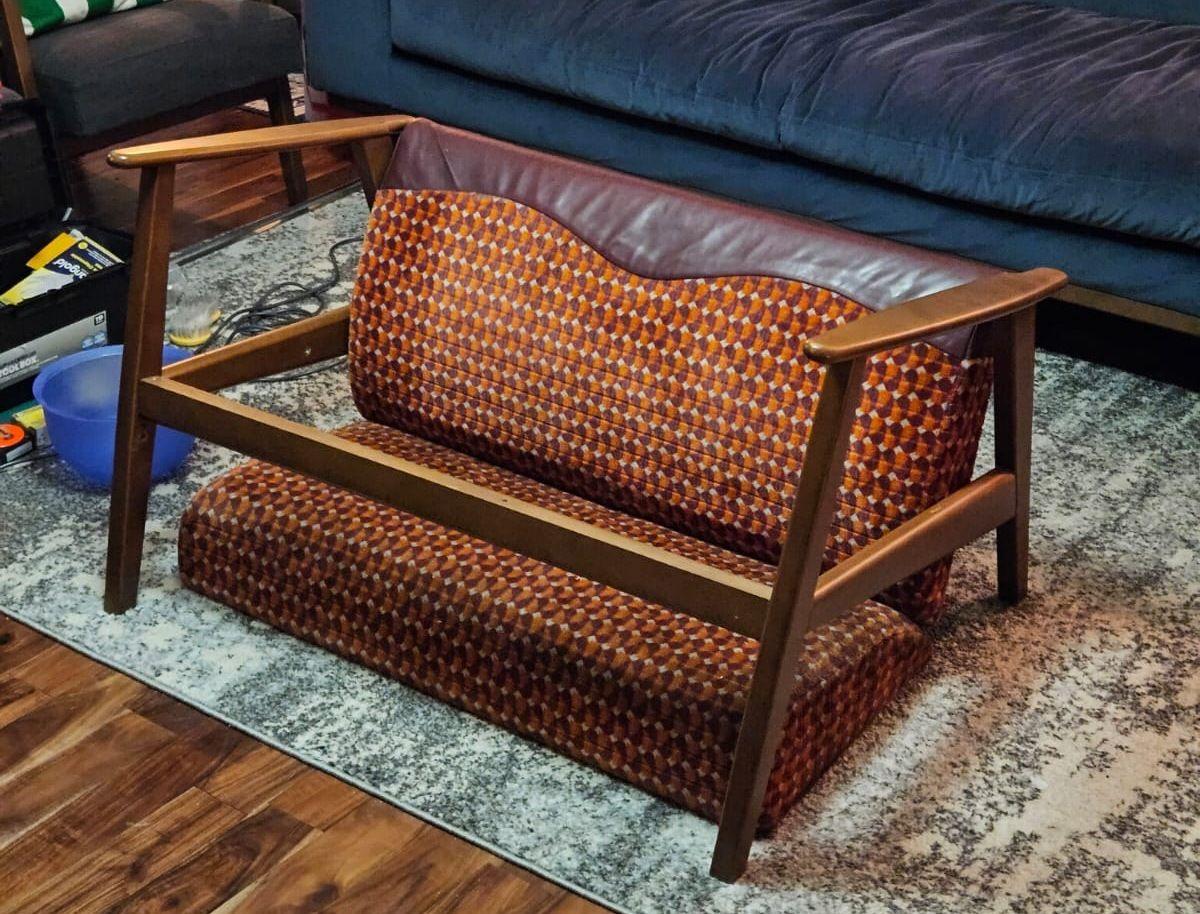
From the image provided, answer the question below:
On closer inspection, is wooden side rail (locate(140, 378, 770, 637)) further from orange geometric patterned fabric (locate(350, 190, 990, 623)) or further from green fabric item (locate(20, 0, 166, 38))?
green fabric item (locate(20, 0, 166, 38))

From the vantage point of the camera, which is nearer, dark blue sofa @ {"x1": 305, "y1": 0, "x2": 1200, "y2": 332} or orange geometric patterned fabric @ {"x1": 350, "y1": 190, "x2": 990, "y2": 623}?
orange geometric patterned fabric @ {"x1": 350, "y1": 190, "x2": 990, "y2": 623}

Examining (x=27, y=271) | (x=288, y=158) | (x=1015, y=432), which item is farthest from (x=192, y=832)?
(x=288, y=158)

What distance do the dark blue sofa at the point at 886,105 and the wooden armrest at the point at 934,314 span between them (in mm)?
695

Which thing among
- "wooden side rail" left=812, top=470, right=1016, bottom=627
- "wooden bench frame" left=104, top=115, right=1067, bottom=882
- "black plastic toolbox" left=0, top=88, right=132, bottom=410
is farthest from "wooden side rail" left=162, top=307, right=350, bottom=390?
"wooden side rail" left=812, top=470, right=1016, bottom=627

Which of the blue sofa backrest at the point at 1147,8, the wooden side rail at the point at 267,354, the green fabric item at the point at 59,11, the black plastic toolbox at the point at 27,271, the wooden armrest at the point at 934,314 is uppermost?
the blue sofa backrest at the point at 1147,8

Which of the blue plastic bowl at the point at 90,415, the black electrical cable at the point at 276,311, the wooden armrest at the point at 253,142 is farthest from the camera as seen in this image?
the black electrical cable at the point at 276,311

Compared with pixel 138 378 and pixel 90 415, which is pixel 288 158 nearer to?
pixel 90 415

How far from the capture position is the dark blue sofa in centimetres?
212

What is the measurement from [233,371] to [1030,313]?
0.88m

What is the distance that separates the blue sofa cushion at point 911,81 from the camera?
210 cm

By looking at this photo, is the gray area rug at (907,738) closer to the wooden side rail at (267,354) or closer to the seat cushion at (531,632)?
the seat cushion at (531,632)

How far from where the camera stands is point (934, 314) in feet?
4.21

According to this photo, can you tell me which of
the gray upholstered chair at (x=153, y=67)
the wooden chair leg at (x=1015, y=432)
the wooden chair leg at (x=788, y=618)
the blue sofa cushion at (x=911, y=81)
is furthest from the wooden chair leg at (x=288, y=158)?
the wooden chair leg at (x=788, y=618)

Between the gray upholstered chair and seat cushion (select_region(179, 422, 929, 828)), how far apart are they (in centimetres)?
114
